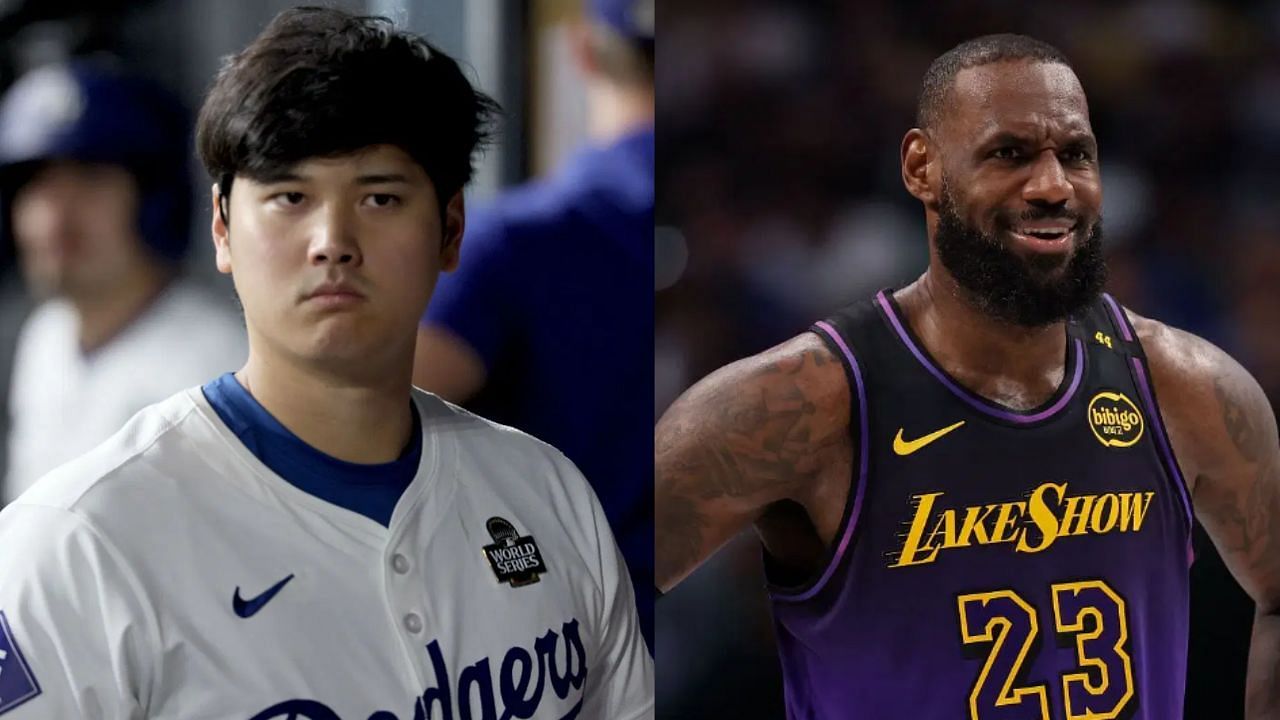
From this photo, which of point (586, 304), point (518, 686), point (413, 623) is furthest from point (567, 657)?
point (586, 304)

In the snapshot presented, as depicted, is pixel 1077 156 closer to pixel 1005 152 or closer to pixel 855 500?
pixel 1005 152

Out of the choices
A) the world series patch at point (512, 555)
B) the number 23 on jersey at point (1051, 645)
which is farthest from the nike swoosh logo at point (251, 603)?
the number 23 on jersey at point (1051, 645)

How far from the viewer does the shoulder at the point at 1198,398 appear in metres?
1.84

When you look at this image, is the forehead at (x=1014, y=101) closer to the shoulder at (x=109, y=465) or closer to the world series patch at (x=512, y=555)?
the world series patch at (x=512, y=555)

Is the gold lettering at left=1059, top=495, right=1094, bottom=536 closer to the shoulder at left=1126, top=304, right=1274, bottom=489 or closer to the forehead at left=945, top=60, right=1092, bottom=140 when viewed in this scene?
the shoulder at left=1126, top=304, right=1274, bottom=489

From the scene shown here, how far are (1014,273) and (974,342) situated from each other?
0.10 m

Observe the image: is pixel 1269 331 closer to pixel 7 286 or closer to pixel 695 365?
pixel 695 365

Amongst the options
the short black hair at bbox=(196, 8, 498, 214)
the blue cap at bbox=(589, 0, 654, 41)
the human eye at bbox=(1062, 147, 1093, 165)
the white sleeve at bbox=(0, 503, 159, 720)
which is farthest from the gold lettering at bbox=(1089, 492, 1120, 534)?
the white sleeve at bbox=(0, 503, 159, 720)

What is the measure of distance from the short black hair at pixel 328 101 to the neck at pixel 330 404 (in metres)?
0.19

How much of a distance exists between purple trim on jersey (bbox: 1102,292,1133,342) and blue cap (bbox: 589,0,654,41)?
2.36 feet

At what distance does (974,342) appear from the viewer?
1.78 m

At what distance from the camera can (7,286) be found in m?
1.46

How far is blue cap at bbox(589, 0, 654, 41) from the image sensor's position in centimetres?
162

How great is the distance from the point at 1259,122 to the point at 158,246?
1.47m
